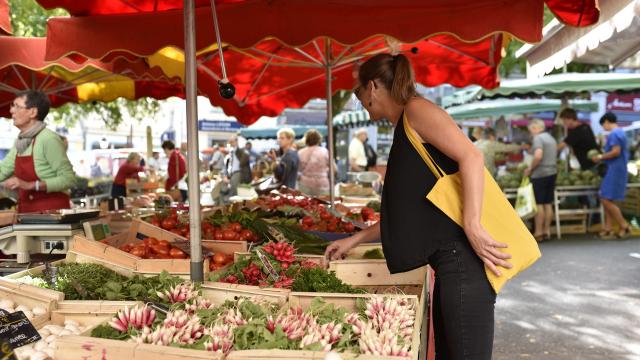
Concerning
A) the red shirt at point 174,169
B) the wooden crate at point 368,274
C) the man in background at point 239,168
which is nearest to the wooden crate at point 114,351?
the wooden crate at point 368,274

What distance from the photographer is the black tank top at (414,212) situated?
2.47 meters

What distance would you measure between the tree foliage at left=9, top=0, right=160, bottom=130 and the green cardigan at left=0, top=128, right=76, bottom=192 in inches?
205

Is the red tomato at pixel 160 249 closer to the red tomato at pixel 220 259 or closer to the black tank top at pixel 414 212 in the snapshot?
the red tomato at pixel 220 259

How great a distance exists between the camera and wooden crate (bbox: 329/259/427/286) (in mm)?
3244

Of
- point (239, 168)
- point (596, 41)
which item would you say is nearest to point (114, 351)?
point (596, 41)

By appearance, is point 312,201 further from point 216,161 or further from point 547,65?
point 216,161

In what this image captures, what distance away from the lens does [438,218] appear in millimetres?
2469

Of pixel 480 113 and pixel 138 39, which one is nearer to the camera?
pixel 138 39

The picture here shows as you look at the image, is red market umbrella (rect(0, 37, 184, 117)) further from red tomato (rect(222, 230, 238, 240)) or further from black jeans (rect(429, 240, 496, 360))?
black jeans (rect(429, 240, 496, 360))

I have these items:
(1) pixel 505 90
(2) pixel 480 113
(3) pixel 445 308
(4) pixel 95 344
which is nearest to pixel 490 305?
(3) pixel 445 308

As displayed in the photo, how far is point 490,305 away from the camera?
2441 millimetres

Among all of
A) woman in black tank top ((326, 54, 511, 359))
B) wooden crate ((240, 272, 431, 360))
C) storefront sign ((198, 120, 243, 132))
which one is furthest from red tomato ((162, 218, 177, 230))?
storefront sign ((198, 120, 243, 132))

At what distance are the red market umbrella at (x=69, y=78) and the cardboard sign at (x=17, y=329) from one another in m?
3.87

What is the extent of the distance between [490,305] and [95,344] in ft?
5.32
